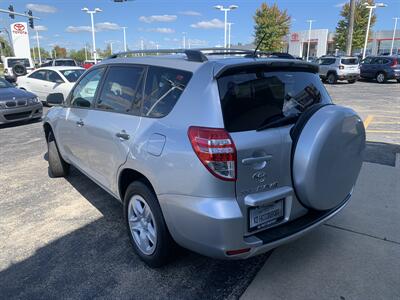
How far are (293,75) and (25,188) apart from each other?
3.98 meters

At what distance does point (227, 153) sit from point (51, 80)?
38.7 feet

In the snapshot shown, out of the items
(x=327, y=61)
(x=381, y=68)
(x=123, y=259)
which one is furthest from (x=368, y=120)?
(x=381, y=68)

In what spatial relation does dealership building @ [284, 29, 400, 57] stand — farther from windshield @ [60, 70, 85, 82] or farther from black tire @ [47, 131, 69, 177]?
black tire @ [47, 131, 69, 177]

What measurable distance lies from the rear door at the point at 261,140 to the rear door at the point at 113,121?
913 mm

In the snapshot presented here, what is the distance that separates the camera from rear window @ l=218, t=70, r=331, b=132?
2.36 metres

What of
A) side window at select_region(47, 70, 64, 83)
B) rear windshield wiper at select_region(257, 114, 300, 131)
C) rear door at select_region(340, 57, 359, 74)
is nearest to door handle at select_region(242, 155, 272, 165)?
rear windshield wiper at select_region(257, 114, 300, 131)

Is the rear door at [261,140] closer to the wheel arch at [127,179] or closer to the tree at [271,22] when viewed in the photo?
the wheel arch at [127,179]

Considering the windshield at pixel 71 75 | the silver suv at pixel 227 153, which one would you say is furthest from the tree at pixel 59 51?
the silver suv at pixel 227 153

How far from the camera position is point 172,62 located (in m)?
2.78

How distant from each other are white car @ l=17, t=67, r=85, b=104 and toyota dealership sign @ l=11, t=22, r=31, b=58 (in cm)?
2756

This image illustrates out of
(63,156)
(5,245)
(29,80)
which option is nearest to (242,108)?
(5,245)

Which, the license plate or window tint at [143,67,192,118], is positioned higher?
window tint at [143,67,192,118]

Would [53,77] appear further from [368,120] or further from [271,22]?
[271,22]

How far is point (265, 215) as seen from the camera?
95.4 inches
